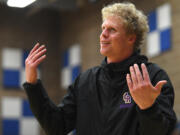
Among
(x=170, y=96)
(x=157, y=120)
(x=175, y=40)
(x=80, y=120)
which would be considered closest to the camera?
(x=157, y=120)

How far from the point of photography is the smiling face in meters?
2.97

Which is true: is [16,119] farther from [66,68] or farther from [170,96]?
[170,96]

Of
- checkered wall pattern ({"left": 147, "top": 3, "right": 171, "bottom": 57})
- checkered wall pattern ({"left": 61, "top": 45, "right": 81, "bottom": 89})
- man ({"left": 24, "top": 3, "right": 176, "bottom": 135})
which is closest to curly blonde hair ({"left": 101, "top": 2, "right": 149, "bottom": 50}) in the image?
man ({"left": 24, "top": 3, "right": 176, "bottom": 135})

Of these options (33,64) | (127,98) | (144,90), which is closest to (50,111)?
(33,64)

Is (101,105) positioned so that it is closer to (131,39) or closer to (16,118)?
(131,39)

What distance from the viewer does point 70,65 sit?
11.5m

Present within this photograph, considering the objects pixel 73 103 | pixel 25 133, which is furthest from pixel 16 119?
pixel 73 103

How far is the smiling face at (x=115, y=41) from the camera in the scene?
2971 mm

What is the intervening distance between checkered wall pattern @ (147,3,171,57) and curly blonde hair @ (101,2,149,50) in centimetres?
491

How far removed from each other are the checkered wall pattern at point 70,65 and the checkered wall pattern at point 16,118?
1.33 m

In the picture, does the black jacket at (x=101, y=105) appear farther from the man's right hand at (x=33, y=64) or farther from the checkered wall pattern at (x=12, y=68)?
the checkered wall pattern at (x=12, y=68)

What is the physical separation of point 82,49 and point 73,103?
315 inches

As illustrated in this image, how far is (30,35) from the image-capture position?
12.1 meters

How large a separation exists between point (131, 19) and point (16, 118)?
870cm
